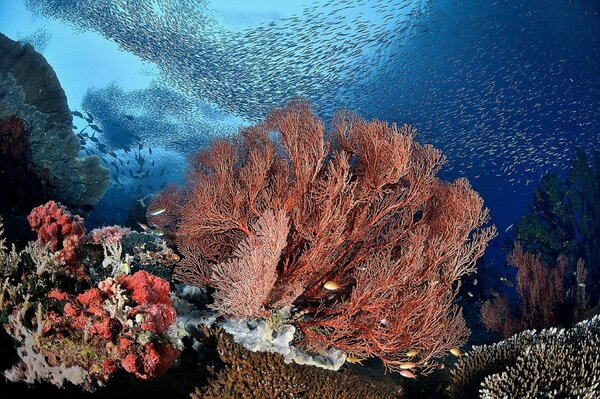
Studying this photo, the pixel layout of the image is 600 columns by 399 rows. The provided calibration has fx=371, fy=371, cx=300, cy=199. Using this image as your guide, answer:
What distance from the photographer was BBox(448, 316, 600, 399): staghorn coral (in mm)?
4074

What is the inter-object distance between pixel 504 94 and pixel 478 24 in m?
8.39

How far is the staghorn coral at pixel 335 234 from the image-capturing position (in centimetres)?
459

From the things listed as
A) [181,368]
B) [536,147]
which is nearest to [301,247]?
[181,368]

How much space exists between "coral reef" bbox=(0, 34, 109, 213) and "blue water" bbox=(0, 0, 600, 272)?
Result: 1017 cm

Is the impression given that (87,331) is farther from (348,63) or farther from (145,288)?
(348,63)

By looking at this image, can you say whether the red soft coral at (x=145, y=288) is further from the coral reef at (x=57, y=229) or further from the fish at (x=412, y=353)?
the fish at (x=412, y=353)

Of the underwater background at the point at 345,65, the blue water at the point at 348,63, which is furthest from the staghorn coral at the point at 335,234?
the blue water at the point at 348,63

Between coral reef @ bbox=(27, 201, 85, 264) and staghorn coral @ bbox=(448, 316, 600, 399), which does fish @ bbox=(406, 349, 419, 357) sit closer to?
staghorn coral @ bbox=(448, 316, 600, 399)

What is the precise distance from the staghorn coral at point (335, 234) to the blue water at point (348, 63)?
664 inches

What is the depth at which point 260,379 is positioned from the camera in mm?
4277

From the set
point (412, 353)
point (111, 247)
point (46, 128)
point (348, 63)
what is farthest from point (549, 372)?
point (348, 63)

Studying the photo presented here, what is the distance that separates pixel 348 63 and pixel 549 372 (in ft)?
94.8

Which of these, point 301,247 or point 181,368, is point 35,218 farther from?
point 301,247

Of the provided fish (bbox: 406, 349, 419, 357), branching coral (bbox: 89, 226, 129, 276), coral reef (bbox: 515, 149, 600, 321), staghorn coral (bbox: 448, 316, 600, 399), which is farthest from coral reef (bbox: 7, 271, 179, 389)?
coral reef (bbox: 515, 149, 600, 321)
